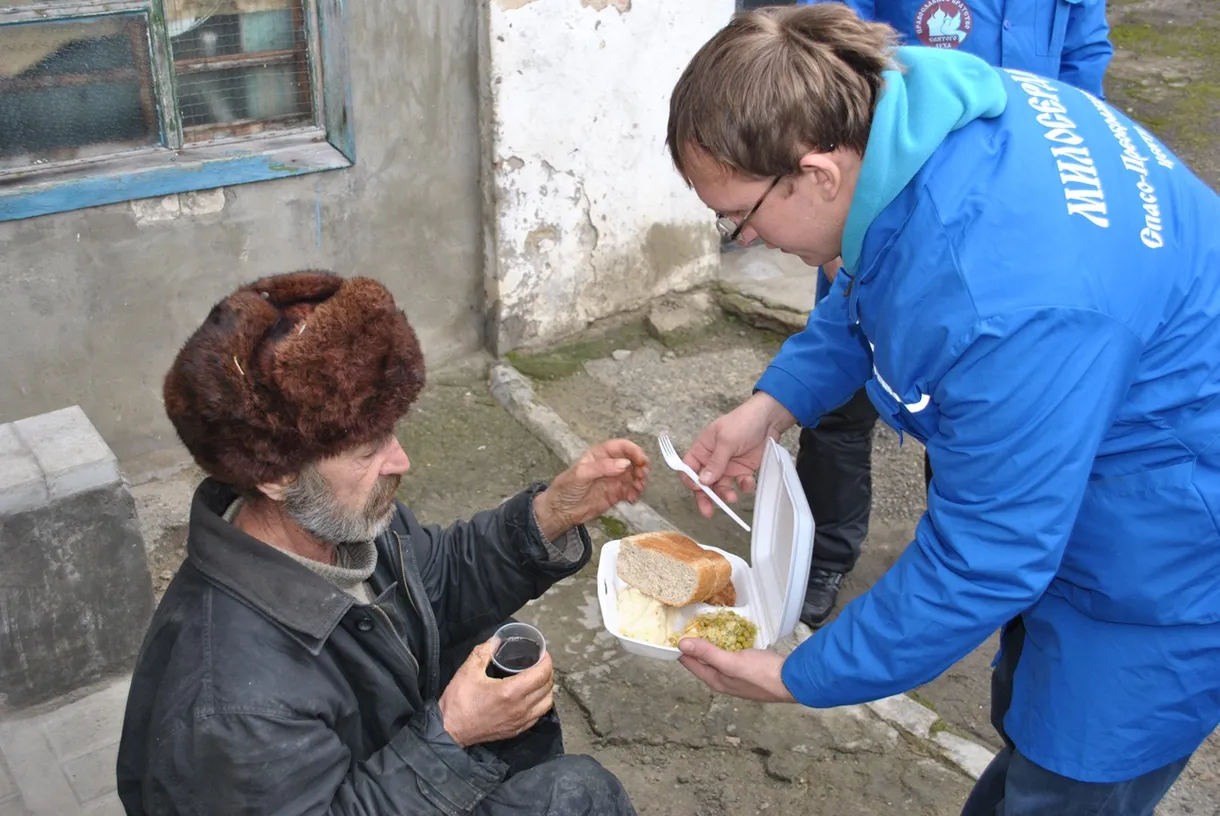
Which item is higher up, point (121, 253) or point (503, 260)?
point (121, 253)

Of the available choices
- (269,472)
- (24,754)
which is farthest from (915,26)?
(24,754)

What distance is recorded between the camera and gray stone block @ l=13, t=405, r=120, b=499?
320 centimetres

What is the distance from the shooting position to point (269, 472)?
2.04 meters

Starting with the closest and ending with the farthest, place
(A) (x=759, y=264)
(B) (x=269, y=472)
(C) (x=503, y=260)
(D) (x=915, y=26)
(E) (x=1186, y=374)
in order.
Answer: (E) (x=1186, y=374) → (B) (x=269, y=472) → (D) (x=915, y=26) → (C) (x=503, y=260) → (A) (x=759, y=264)

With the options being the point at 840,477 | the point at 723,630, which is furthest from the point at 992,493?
the point at 840,477

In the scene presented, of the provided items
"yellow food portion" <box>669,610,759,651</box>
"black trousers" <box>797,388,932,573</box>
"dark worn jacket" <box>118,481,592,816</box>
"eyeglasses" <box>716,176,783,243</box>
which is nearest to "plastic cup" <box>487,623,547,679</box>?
"dark worn jacket" <box>118,481,592,816</box>

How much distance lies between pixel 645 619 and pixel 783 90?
156 centimetres

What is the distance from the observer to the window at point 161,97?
402cm

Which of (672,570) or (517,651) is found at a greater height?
(517,651)

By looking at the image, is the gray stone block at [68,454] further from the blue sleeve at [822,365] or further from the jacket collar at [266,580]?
the blue sleeve at [822,365]

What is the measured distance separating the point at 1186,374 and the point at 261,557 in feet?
5.31

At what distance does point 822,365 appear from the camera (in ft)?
8.96

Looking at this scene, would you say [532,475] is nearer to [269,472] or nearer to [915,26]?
[915,26]

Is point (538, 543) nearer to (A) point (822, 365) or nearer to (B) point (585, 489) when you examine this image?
(B) point (585, 489)
